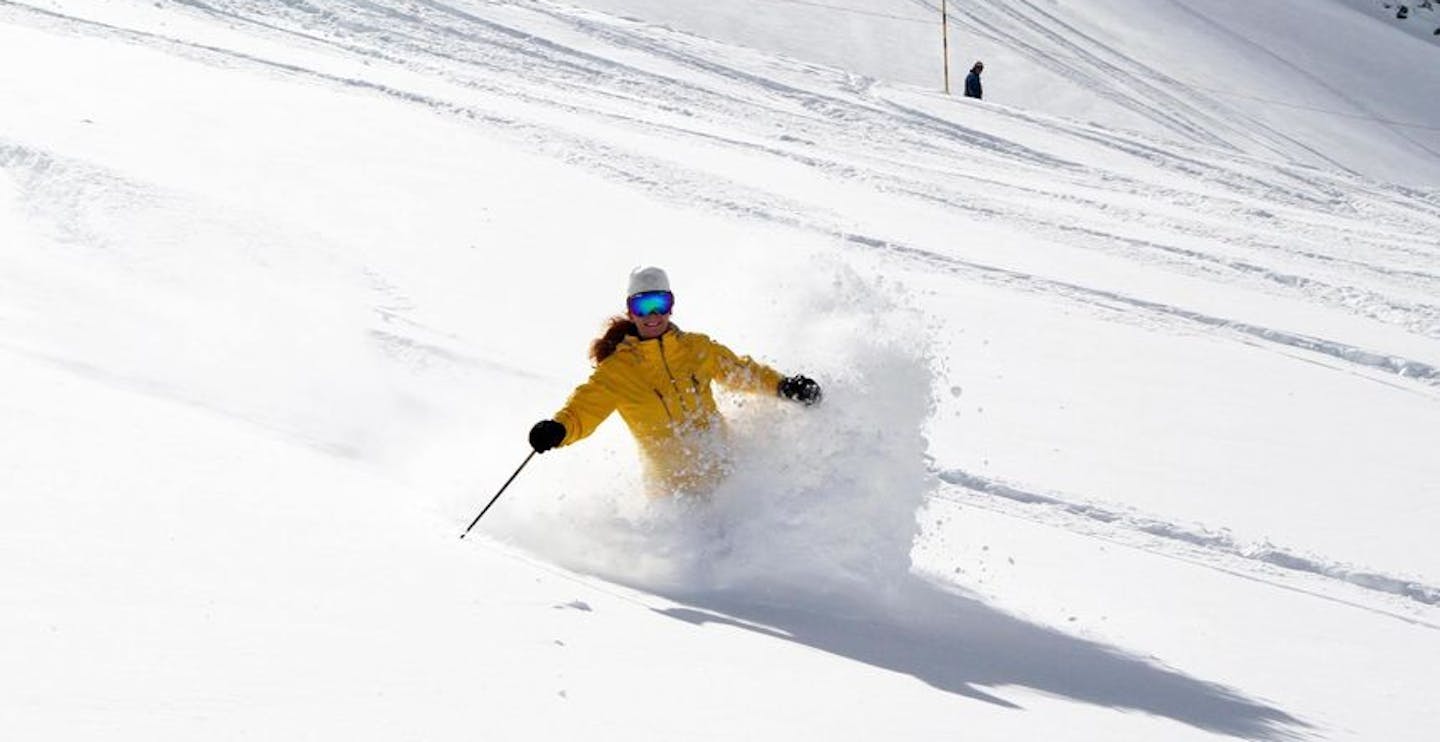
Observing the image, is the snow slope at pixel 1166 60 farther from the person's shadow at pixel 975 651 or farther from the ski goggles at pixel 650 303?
the person's shadow at pixel 975 651

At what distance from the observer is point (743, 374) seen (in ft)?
21.0

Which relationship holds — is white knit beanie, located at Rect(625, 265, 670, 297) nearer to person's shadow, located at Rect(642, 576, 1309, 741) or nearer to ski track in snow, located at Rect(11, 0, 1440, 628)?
person's shadow, located at Rect(642, 576, 1309, 741)

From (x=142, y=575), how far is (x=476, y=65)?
12952 millimetres

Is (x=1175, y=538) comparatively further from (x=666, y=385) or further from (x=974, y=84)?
(x=974, y=84)

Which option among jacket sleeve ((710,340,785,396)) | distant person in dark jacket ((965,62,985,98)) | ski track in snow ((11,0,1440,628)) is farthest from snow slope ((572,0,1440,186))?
jacket sleeve ((710,340,785,396))

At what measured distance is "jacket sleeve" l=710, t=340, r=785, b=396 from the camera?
6.38m

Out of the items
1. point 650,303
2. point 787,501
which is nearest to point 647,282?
point 650,303

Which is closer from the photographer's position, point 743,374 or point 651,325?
point 651,325

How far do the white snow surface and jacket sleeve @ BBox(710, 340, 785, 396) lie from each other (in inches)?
6.0

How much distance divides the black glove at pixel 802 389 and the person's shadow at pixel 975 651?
774mm

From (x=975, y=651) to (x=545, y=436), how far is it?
1.68 m

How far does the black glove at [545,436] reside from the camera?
577 cm

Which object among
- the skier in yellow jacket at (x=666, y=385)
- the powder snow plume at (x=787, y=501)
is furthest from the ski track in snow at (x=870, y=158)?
the skier in yellow jacket at (x=666, y=385)

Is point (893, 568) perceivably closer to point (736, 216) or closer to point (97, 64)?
point (736, 216)
